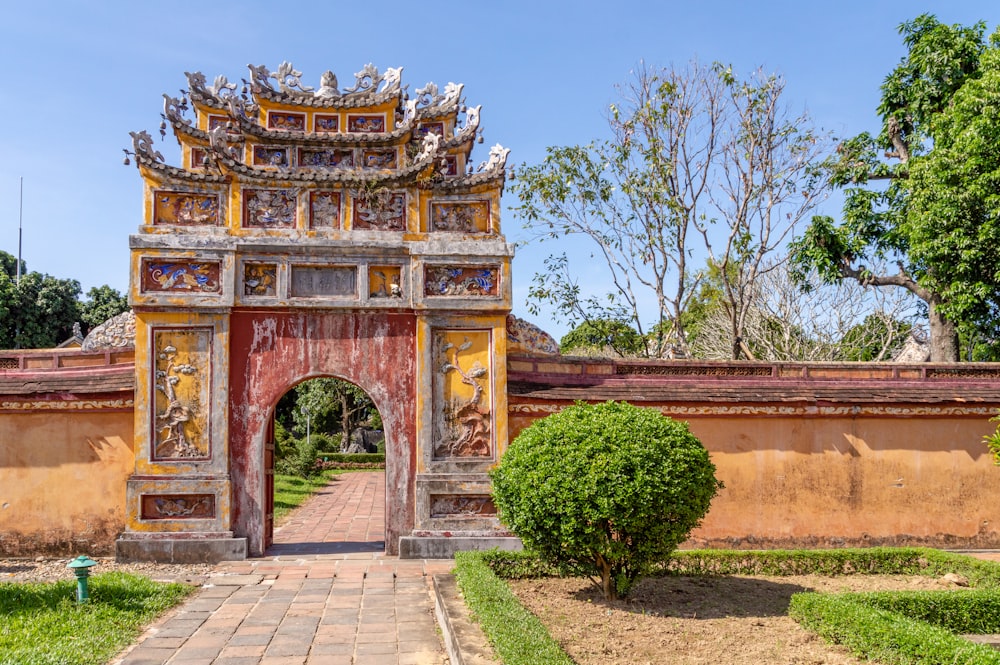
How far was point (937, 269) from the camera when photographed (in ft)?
53.0

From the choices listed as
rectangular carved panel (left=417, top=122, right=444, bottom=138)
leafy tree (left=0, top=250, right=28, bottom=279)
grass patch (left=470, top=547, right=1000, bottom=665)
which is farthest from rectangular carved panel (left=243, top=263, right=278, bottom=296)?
leafy tree (left=0, top=250, right=28, bottom=279)

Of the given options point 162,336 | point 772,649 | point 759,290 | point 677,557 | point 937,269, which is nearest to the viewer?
point 772,649

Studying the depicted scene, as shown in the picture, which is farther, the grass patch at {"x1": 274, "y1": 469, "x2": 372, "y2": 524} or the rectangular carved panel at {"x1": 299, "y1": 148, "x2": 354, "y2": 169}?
the grass patch at {"x1": 274, "y1": 469, "x2": 372, "y2": 524}

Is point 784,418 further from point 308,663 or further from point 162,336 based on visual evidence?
point 162,336

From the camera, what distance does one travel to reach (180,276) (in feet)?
34.3

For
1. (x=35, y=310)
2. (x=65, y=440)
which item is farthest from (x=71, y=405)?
(x=35, y=310)

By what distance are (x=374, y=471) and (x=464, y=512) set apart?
19.6 meters

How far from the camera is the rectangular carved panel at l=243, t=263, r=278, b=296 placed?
10.6 m

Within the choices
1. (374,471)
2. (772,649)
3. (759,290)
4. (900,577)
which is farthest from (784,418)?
(374,471)

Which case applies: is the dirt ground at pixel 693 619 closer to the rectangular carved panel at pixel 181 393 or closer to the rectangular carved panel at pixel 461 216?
the rectangular carved panel at pixel 181 393

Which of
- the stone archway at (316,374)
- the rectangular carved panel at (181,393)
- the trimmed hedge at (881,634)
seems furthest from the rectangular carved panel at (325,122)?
the trimmed hedge at (881,634)

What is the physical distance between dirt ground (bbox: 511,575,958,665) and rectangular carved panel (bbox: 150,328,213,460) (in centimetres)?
461

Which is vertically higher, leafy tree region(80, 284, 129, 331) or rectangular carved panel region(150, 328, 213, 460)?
leafy tree region(80, 284, 129, 331)

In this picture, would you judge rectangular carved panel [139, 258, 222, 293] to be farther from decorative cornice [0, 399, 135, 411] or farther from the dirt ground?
the dirt ground
